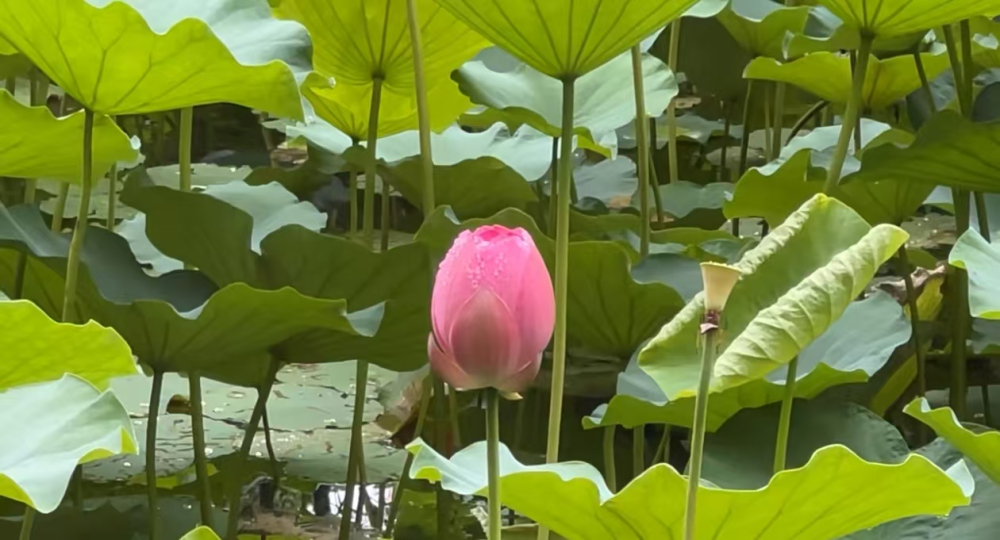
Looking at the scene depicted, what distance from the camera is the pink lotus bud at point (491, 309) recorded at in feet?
1.36

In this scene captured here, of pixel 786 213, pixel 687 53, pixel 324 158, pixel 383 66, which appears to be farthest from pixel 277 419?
pixel 687 53

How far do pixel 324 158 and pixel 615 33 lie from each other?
A: 30.1 inches

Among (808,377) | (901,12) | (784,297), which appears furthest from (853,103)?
(784,297)

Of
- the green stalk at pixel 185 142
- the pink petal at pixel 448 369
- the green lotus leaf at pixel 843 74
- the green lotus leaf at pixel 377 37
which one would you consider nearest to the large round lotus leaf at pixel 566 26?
the pink petal at pixel 448 369

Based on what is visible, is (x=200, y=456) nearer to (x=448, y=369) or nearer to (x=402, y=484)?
(x=402, y=484)

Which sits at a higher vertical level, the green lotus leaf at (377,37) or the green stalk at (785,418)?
the green lotus leaf at (377,37)

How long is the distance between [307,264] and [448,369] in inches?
18.4

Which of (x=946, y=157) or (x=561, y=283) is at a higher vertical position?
(x=946, y=157)

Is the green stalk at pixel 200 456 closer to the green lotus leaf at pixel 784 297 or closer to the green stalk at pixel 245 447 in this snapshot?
the green stalk at pixel 245 447

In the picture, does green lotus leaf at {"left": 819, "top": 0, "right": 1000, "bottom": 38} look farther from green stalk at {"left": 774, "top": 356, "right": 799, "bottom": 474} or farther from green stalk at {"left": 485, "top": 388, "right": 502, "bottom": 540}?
green stalk at {"left": 485, "top": 388, "right": 502, "bottom": 540}

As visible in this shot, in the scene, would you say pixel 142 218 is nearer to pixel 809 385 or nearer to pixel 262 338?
pixel 262 338

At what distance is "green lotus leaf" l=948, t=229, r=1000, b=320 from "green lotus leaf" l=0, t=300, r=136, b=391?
1.37 feet

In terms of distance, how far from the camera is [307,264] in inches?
34.6

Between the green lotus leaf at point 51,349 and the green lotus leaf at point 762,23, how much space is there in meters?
0.77
